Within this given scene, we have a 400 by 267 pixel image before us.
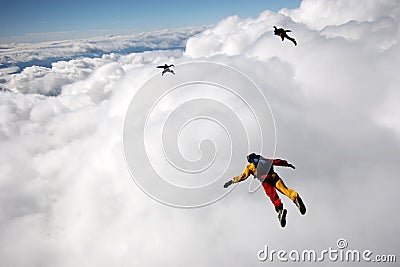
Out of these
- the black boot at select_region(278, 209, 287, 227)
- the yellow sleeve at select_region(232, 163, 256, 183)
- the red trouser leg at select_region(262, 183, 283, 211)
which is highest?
the yellow sleeve at select_region(232, 163, 256, 183)

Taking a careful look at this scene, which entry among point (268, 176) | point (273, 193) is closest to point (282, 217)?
point (273, 193)

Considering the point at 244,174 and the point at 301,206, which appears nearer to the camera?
the point at 301,206

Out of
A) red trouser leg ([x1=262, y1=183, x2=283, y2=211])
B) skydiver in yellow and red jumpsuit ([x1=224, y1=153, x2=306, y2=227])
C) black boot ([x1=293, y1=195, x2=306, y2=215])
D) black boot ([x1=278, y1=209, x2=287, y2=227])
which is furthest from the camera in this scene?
red trouser leg ([x1=262, y1=183, x2=283, y2=211])

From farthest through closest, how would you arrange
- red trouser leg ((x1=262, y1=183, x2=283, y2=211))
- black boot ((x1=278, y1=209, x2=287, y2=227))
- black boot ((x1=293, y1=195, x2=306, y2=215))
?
red trouser leg ((x1=262, y1=183, x2=283, y2=211))
black boot ((x1=278, y1=209, x2=287, y2=227))
black boot ((x1=293, y1=195, x2=306, y2=215))

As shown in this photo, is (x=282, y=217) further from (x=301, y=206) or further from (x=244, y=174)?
(x=244, y=174)

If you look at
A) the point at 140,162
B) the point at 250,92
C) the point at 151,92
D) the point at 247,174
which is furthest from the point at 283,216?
the point at 151,92

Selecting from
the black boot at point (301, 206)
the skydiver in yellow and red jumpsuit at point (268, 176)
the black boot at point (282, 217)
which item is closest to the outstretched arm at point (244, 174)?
the skydiver in yellow and red jumpsuit at point (268, 176)

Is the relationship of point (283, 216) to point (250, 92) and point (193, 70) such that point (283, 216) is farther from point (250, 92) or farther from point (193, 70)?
point (193, 70)

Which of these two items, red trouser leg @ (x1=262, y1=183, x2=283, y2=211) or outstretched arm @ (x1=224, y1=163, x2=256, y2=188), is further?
red trouser leg @ (x1=262, y1=183, x2=283, y2=211)

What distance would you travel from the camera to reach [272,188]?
14.2 metres

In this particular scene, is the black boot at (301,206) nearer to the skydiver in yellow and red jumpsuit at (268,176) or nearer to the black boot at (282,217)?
the skydiver in yellow and red jumpsuit at (268,176)

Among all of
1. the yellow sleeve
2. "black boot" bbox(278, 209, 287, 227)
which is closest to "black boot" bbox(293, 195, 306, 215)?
"black boot" bbox(278, 209, 287, 227)

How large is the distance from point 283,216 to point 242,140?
276 inches

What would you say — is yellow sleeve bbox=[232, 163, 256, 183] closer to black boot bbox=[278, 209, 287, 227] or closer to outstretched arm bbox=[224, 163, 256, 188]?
outstretched arm bbox=[224, 163, 256, 188]
